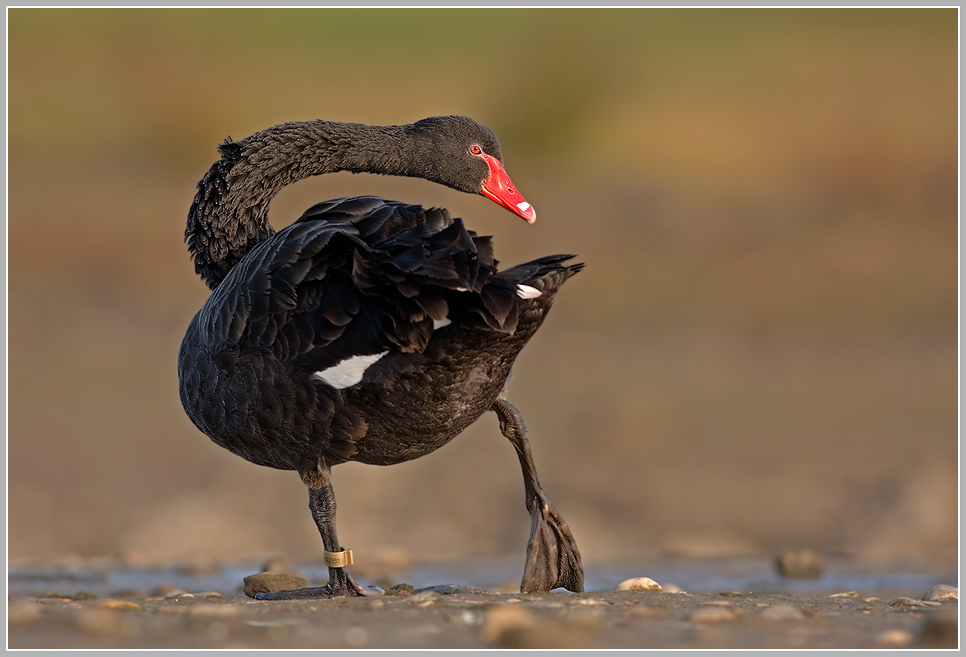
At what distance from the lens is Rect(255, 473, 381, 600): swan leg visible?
14.6 ft

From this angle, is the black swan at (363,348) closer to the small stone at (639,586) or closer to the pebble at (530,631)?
the small stone at (639,586)

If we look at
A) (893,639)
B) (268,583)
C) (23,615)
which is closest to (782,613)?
(893,639)

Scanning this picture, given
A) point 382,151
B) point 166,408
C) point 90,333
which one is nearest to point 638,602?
point 382,151

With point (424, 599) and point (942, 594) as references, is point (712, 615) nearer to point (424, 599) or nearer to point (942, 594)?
point (424, 599)

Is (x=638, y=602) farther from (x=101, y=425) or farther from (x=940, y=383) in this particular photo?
(x=940, y=383)

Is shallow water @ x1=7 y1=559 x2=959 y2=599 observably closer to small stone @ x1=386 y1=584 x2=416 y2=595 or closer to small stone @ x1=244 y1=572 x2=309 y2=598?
small stone @ x1=244 y1=572 x2=309 y2=598

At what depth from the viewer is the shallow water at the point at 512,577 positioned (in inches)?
230

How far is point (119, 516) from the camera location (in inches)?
322

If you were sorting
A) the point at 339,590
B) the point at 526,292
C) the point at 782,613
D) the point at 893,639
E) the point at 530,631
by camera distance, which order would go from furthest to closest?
the point at 339,590, the point at 526,292, the point at 782,613, the point at 893,639, the point at 530,631

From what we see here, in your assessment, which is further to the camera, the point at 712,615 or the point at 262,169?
the point at 262,169

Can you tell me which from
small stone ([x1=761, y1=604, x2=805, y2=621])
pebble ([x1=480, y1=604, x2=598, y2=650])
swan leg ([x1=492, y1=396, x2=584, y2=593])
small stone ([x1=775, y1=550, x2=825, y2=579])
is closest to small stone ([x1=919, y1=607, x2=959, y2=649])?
small stone ([x1=761, y1=604, x2=805, y2=621])

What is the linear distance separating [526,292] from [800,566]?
10.7 feet

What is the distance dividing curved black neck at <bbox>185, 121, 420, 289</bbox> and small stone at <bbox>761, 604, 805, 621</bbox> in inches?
Result: 113

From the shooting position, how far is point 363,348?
399cm
